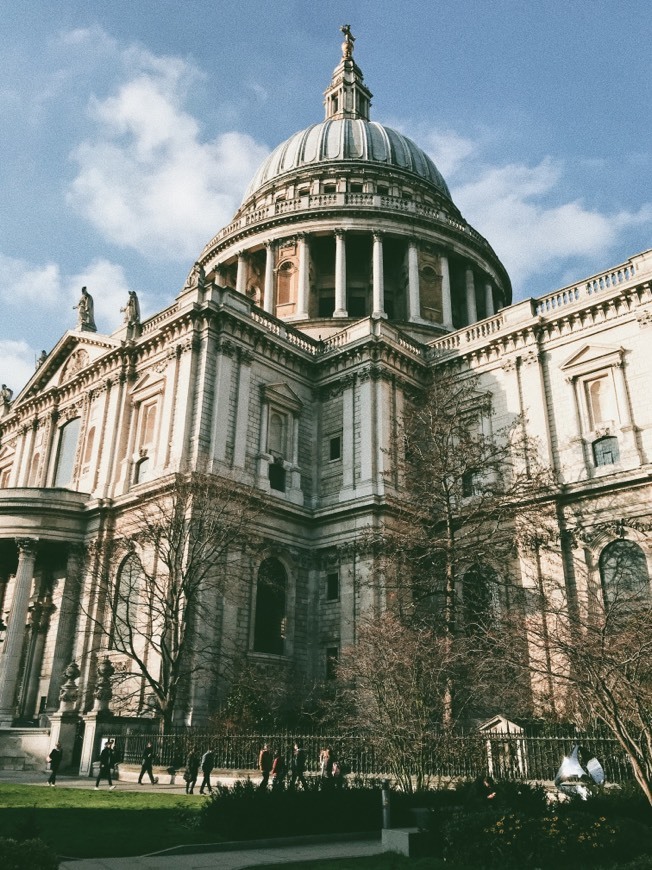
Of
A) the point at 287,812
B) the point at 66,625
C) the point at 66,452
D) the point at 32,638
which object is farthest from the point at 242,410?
the point at 287,812

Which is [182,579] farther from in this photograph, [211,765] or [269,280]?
[269,280]

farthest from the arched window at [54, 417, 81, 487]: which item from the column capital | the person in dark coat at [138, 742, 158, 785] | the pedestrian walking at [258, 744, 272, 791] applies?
the pedestrian walking at [258, 744, 272, 791]

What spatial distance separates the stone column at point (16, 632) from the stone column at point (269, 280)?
74.3ft

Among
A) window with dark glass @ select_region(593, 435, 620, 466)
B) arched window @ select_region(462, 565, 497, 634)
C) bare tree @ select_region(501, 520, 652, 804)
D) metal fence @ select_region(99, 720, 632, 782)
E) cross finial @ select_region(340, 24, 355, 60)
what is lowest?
metal fence @ select_region(99, 720, 632, 782)

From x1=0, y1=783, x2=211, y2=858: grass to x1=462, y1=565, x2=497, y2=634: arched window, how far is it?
1383cm

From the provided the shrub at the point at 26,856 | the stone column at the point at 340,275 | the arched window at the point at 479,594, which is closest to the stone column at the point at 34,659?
the arched window at the point at 479,594

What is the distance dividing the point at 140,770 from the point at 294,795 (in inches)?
391

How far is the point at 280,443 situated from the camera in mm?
35281

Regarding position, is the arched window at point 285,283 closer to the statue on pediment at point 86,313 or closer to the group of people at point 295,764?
the statue on pediment at point 86,313

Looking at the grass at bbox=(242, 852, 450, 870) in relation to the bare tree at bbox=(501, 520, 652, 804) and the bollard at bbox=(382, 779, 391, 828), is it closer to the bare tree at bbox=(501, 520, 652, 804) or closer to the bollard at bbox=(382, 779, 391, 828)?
the bollard at bbox=(382, 779, 391, 828)

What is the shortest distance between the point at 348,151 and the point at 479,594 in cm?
4019

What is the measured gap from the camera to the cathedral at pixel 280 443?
29859 millimetres

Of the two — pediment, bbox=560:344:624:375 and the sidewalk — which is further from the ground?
pediment, bbox=560:344:624:375

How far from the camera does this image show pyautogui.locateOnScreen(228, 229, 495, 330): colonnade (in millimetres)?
47719
